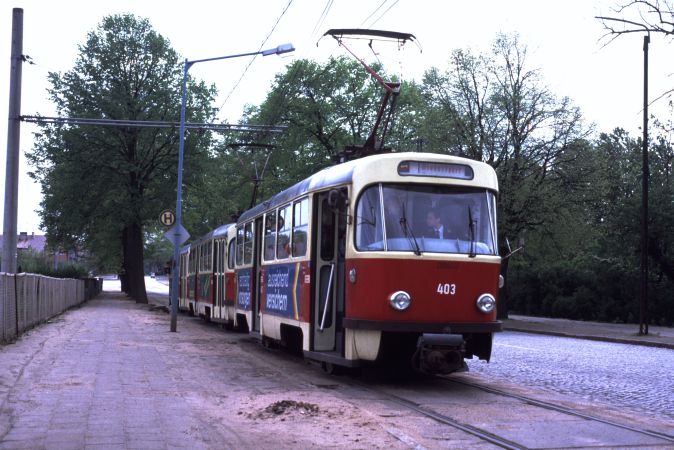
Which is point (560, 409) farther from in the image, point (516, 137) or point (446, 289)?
point (516, 137)

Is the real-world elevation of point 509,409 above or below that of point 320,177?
below

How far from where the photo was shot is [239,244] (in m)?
19.8

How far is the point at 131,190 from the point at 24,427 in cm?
3600

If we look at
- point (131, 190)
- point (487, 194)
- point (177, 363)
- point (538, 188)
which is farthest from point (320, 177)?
point (131, 190)

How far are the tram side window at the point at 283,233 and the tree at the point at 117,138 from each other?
28.1 m

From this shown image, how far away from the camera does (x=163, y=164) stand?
43.6m

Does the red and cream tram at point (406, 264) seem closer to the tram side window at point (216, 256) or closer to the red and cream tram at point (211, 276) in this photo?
the red and cream tram at point (211, 276)

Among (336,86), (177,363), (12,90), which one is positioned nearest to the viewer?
(177,363)

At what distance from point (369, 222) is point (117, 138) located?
33.8 m

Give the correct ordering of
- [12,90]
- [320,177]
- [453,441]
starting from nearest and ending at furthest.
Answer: [453,441], [320,177], [12,90]

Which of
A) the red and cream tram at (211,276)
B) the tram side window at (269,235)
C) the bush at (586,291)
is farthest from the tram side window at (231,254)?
the bush at (586,291)

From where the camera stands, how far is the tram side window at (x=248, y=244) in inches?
707

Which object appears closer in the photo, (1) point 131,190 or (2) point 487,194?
(2) point 487,194

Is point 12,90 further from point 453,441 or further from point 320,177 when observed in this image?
point 453,441
